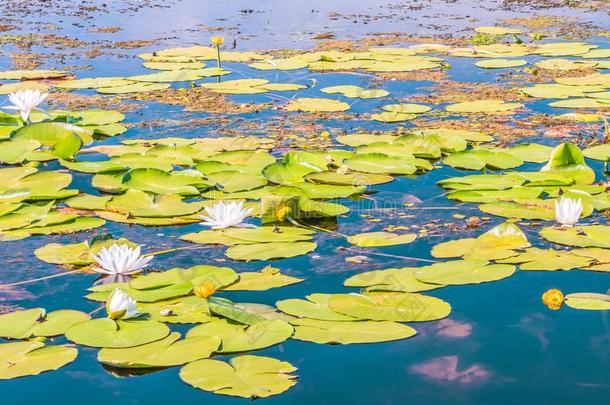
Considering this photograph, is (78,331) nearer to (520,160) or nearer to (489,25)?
(520,160)

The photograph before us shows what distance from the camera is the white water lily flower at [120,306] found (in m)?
2.35

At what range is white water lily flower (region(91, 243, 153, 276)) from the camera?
267 centimetres

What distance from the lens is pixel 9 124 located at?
468cm

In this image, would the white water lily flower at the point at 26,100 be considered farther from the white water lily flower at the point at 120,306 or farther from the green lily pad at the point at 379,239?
the white water lily flower at the point at 120,306

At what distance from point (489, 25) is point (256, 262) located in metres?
6.09

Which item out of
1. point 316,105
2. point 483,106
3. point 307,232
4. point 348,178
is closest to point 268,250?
point 307,232

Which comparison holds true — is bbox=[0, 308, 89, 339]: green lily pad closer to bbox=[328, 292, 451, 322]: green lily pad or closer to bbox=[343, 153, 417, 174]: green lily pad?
bbox=[328, 292, 451, 322]: green lily pad

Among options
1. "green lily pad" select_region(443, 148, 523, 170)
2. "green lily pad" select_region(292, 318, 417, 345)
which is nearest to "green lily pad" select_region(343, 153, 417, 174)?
"green lily pad" select_region(443, 148, 523, 170)

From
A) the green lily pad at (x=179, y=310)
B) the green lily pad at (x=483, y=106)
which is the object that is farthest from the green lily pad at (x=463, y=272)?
the green lily pad at (x=483, y=106)

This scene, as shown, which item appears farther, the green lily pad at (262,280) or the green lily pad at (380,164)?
A: the green lily pad at (380,164)

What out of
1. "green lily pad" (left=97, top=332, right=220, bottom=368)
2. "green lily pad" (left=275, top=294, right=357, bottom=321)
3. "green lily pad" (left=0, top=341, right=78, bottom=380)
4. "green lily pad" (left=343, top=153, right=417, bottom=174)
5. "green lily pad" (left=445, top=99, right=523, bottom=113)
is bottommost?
"green lily pad" (left=0, top=341, right=78, bottom=380)

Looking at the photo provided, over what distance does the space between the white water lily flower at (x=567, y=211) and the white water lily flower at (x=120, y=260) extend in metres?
1.37

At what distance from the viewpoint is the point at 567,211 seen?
3016 mm

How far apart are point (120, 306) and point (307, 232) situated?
35.6 inches
